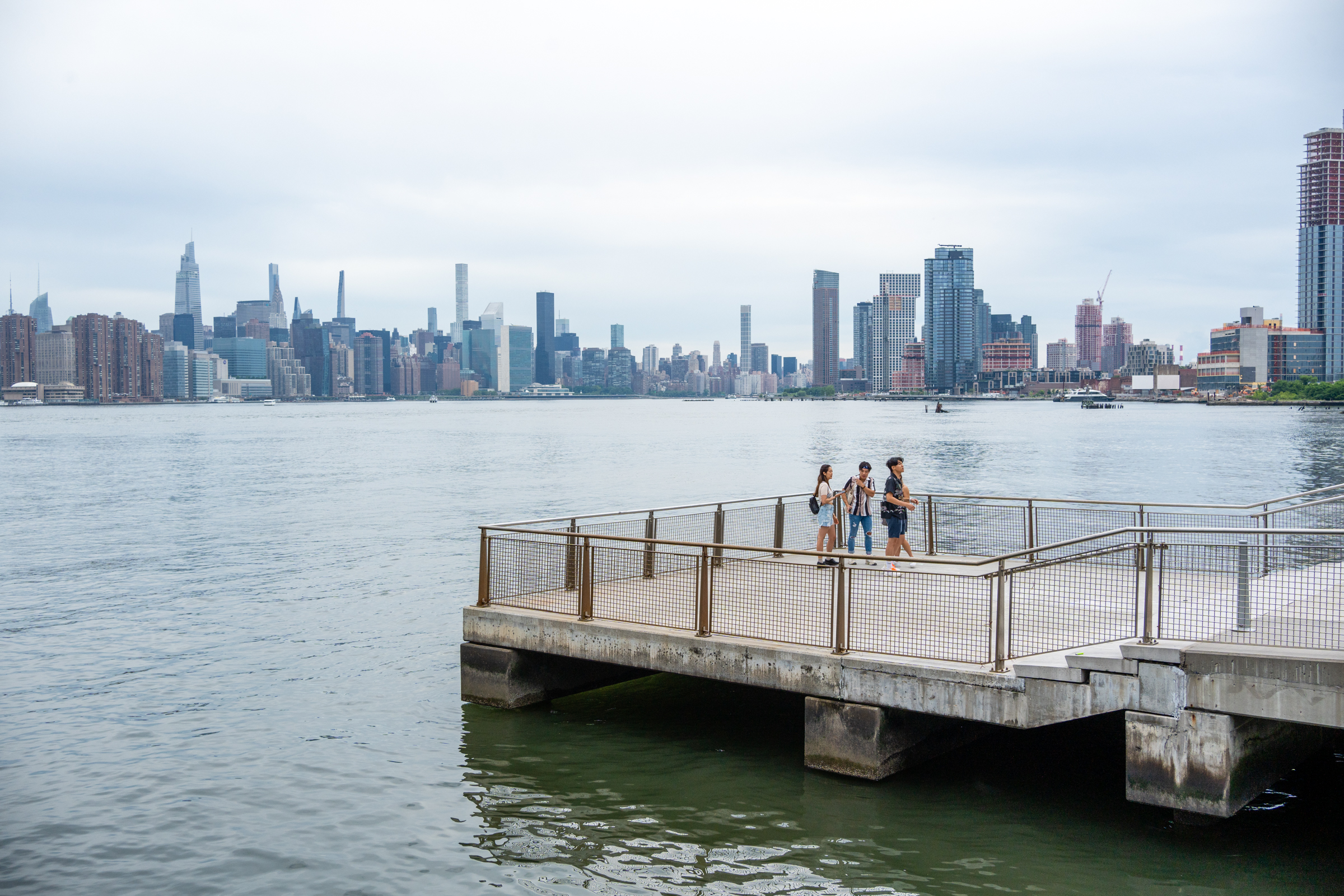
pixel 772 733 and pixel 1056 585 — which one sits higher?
pixel 1056 585

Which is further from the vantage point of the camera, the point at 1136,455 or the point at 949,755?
the point at 1136,455

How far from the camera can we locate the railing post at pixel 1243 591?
1054 centimetres

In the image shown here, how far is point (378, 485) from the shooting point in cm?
6059

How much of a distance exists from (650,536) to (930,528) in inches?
208

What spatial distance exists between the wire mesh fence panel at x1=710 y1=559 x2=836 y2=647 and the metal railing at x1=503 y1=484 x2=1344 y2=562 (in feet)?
4.69

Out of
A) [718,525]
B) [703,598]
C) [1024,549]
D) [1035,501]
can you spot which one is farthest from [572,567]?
[1035,501]

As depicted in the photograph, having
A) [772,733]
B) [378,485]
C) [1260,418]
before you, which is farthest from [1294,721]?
[1260,418]

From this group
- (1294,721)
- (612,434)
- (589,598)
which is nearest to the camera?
(1294,721)

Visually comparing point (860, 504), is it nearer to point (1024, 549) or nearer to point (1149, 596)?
point (1024, 549)

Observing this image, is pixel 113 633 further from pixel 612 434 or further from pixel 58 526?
pixel 612 434

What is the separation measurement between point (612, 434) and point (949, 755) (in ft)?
410

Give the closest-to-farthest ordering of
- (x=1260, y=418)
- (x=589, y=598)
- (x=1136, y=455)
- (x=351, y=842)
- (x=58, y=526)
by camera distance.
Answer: (x=351, y=842) → (x=589, y=598) → (x=58, y=526) → (x=1136, y=455) → (x=1260, y=418)

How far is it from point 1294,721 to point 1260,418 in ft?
661

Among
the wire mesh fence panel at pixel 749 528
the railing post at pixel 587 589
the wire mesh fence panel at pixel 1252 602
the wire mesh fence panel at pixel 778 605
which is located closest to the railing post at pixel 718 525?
the wire mesh fence panel at pixel 749 528
